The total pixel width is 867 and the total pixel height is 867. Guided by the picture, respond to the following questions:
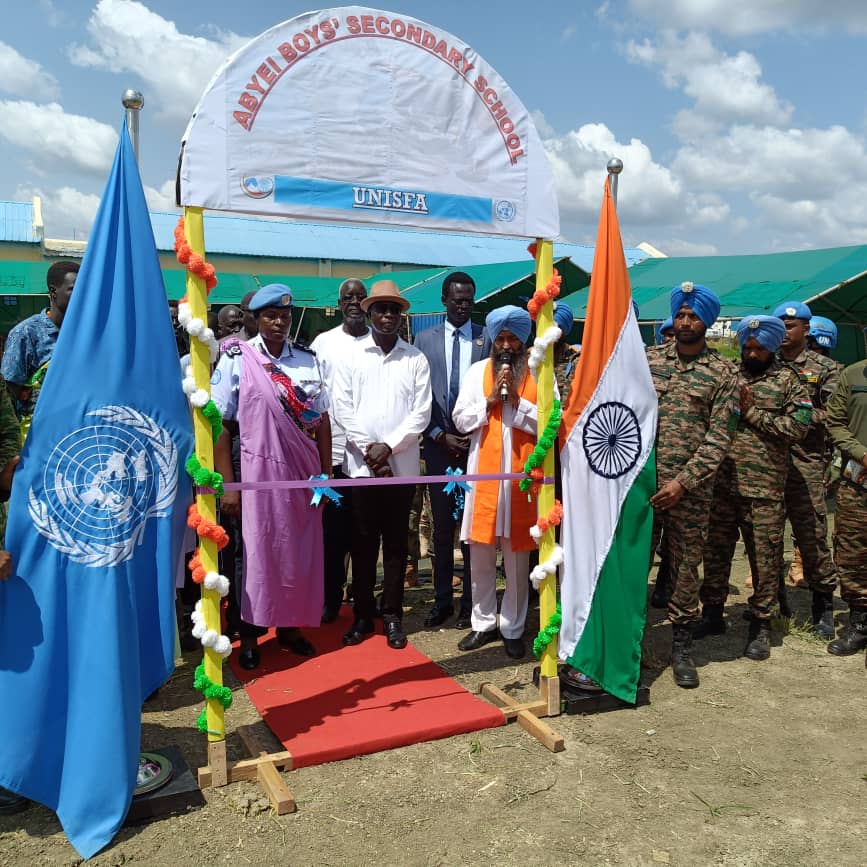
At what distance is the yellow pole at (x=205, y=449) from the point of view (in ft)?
10.3

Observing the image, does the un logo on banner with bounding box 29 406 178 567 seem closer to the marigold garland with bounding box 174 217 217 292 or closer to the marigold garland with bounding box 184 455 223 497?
the marigold garland with bounding box 184 455 223 497

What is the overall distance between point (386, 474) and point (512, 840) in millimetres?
2290

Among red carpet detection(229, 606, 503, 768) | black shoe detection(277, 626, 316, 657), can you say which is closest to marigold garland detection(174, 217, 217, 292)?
red carpet detection(229, 606, 503, 768)

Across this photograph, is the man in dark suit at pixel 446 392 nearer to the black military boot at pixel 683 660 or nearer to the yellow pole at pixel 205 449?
the black military boot at pixel 683 660

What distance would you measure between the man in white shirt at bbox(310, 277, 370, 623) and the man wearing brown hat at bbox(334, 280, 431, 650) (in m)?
0.12

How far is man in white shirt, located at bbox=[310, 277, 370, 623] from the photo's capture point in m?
5.03

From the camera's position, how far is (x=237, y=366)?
13.6 ft

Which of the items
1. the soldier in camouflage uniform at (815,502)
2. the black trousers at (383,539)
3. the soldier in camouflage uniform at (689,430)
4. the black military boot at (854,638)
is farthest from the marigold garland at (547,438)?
the black military boot at (854,638)

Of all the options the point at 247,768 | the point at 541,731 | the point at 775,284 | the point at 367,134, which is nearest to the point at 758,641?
the point at 541,731

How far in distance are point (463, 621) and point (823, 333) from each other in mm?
3811

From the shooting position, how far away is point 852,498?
4.88 meters

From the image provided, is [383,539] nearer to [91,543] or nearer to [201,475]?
[201,475]

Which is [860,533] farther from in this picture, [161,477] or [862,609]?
[161,477]

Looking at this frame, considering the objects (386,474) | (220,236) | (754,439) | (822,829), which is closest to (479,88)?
(386,474)
